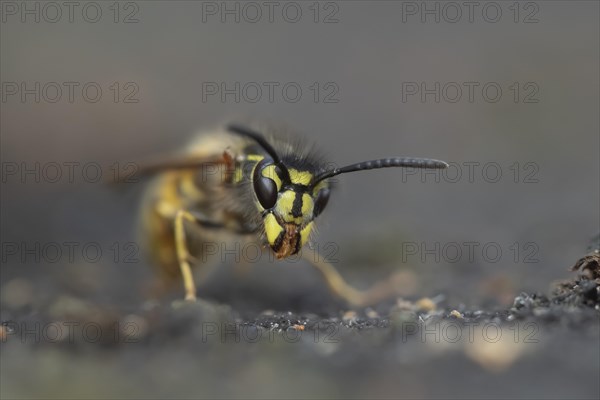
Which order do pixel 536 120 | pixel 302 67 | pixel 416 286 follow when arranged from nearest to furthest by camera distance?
pixel 416 286, pixel 536 120, pixel 302 67

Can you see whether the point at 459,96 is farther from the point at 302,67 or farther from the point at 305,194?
the point at 305,194

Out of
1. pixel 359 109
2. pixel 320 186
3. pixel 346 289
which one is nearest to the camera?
pixel 320 186

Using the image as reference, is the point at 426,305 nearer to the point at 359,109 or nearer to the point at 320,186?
the point at 320,186

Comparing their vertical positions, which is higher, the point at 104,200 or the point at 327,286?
the point at 104,200

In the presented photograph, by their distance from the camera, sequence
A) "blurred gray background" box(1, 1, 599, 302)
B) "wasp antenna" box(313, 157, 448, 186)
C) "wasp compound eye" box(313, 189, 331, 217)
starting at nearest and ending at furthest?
"wasp antenna" box(313, 157, 448, 186) < "wasp compound eye" box(313, 189, 331, 217) < "blurred gray background" box(1, 1, 599, 302)

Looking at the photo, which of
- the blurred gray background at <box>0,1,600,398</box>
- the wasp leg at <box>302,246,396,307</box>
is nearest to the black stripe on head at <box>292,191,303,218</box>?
the blurred gray background at <box>0,1,600,398</box>

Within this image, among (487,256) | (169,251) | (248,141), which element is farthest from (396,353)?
(487,256)

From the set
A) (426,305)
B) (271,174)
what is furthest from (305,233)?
(426,305)

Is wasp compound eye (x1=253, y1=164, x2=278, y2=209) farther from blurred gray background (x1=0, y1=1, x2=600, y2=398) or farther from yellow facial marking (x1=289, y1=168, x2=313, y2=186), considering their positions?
blurred gray background (x1=0, y1=1, x2=600, y2=398)
